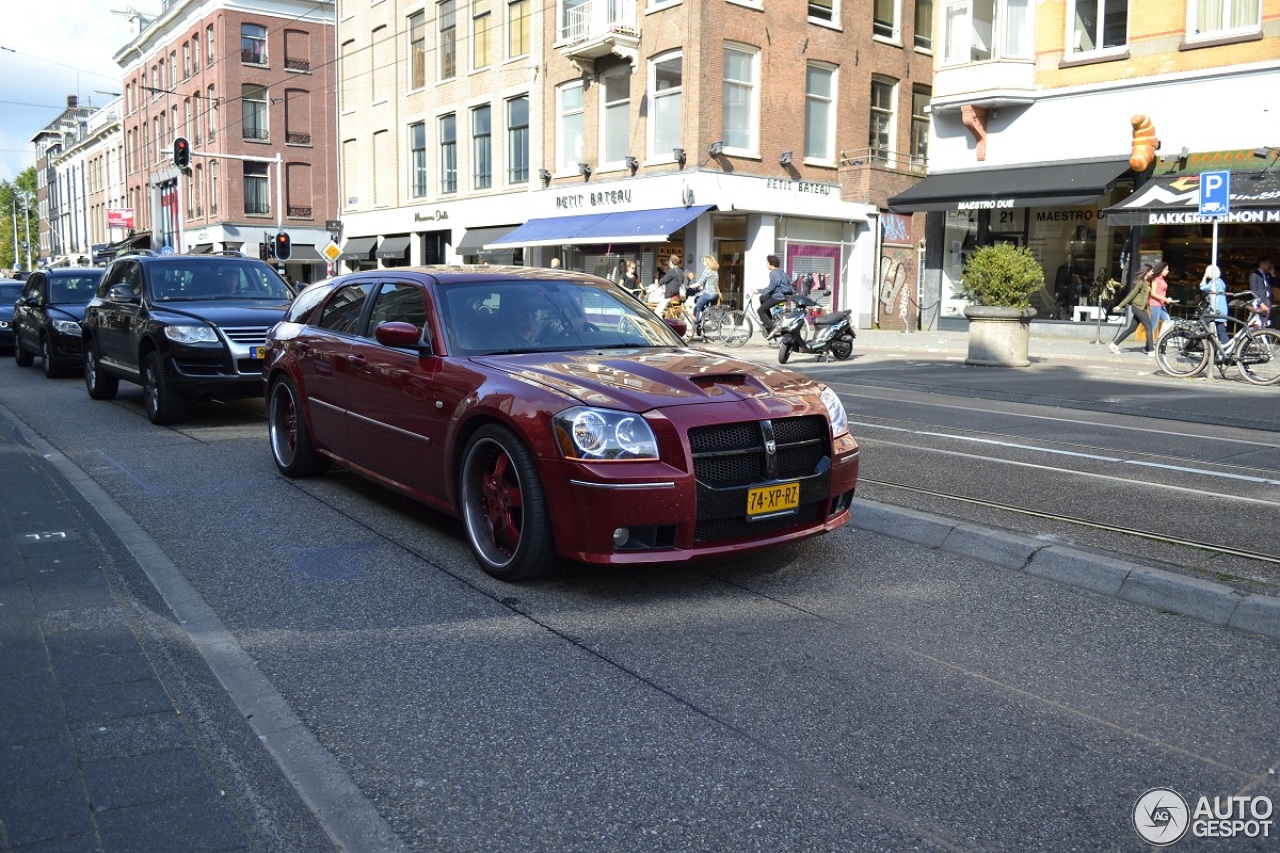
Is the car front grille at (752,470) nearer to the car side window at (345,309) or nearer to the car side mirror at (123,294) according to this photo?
the car side window at (345,309)

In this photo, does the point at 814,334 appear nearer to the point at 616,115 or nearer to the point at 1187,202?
the point at 1187,202

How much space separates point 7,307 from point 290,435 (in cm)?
1725

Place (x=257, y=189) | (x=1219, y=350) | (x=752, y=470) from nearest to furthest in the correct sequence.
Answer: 1. (x=752, y=470)
2. (x=1219, y=350)
3. (x=257, y=189)

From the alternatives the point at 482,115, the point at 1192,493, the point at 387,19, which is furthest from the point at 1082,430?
the point at 387,19

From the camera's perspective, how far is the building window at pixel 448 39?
37844 millimetres

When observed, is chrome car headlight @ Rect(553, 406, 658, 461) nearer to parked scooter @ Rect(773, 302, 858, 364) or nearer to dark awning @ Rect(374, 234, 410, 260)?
parked scooter @ Rect(773, 302, 858, 364)

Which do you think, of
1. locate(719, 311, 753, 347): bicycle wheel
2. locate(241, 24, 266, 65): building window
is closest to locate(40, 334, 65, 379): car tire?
locate(719, 311, 753, 347): bicycle wheel

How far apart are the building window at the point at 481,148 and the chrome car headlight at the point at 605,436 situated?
109 ft

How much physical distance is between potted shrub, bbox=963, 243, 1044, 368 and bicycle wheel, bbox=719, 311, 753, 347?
16.4 ft

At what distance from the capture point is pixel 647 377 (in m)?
5.32

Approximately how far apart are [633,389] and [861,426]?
609 centimetres

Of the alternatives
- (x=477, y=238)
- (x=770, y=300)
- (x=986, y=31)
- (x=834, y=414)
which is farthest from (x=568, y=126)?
(x=834, y=414)

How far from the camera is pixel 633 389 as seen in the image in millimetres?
5098

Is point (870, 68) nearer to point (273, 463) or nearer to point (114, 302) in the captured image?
point (114, 302)
